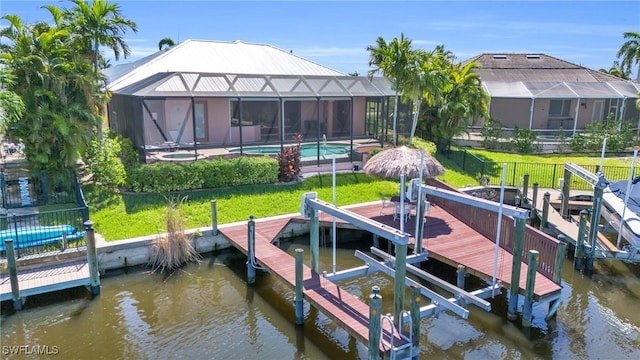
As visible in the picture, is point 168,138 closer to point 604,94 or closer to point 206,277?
point 206,277

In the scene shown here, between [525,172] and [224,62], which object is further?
[224,62]

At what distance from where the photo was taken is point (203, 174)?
57.0ft

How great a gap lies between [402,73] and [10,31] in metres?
14.7

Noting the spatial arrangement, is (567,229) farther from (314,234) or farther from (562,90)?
(562,90)

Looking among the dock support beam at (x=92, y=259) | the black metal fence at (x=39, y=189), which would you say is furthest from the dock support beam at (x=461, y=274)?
the black metal fence at (x=39, y=189)

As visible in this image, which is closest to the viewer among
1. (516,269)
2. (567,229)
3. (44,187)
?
(516,269)

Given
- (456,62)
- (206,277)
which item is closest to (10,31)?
(206,277)

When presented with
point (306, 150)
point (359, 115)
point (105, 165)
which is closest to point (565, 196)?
point (306, 150)

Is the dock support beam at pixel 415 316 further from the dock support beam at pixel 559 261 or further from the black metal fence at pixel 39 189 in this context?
the black metal fence at pixel 39 189

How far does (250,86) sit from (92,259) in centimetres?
1103

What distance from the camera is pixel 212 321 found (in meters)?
11.0

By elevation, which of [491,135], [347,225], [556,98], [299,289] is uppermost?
[556,98]

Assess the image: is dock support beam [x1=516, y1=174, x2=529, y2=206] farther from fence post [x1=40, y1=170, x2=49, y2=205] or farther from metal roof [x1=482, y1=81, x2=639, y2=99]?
fence post [x1=40, y1=170, x2=49, y2=205]

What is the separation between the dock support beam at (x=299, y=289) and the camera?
10641mm
